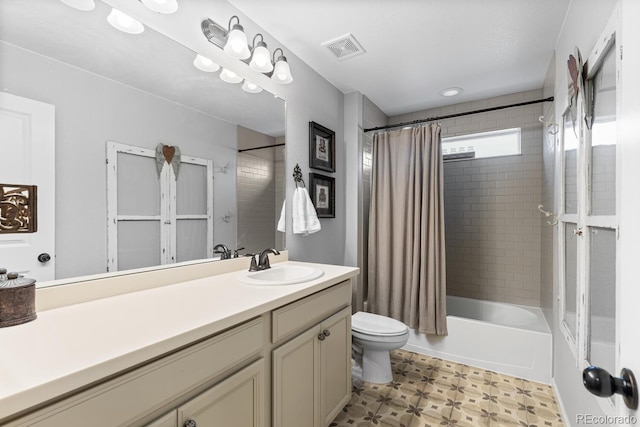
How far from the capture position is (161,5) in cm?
130

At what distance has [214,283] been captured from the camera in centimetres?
144

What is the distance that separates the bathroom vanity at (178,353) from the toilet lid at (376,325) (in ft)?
1.60

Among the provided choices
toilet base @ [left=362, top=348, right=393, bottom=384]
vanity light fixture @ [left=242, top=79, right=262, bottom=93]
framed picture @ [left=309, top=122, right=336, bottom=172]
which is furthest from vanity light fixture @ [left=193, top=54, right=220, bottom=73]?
toilet base @ [left=362, top=348, right=393, bottom=384]

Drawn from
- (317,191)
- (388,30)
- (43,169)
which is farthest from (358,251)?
(43,169)

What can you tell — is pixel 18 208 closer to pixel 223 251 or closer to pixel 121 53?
pixel 121 53

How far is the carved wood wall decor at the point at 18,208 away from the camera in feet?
3.12

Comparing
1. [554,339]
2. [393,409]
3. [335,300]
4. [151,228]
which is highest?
[151,228]

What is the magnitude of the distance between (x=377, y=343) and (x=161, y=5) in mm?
2216

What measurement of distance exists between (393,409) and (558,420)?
0.94 meters

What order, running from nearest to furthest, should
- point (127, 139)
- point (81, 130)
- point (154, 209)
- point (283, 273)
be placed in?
point (81, 130) < point (127, 139) < point (154, 209) < point (283, 273)

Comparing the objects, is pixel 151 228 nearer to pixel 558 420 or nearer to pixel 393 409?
pixel 393 409

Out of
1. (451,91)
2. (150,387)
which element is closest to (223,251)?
(150,387)

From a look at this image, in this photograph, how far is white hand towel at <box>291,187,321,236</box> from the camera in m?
2.16

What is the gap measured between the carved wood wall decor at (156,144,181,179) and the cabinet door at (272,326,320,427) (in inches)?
38.0
